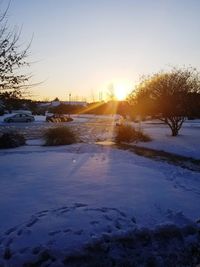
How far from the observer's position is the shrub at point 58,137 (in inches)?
827

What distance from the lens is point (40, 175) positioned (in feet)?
35.7

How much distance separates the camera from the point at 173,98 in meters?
29.4

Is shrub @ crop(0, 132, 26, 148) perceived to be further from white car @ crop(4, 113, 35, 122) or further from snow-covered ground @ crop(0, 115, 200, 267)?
white car @ crop(4, 113, 35, 122)

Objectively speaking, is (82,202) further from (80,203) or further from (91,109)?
(91,109)

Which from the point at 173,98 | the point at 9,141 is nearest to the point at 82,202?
the point at 9,141

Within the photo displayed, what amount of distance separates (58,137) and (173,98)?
11147mm

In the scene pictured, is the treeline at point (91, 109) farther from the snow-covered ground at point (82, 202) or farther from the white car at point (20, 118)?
the snow-covered ground at point (82, 202)

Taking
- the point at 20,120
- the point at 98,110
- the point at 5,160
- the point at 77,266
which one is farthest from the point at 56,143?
the point at 98,110

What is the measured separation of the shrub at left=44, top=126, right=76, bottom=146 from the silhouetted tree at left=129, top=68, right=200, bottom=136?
9.89 metres

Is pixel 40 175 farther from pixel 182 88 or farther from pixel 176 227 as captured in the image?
pixel 182 88

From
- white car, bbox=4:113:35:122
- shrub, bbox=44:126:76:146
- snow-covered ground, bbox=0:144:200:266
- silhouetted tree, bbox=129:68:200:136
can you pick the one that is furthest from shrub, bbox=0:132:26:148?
white car, bbox=4:113:35:122

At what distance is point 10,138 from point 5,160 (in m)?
6.37

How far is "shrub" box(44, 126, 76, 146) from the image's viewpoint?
68.9 ft

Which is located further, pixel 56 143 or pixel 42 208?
pixel 56 143
